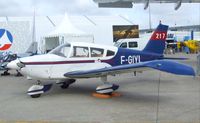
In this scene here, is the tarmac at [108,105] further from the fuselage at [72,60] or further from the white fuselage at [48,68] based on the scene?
Result: the fuselage at [72,60]

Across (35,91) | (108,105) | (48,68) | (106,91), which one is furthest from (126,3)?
(108,105)

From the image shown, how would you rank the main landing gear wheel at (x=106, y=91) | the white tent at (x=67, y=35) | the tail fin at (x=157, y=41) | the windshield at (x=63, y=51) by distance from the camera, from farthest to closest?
the white tent at (x=67, y=35) → the tail fin at (x=157, y=41) → the windshield at (x=63, y=51) → the main landing gear wheel at (x=106, y=91)

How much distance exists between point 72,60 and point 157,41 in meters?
4.35

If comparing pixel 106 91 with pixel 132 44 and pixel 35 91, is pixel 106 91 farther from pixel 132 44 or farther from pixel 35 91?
pixel 132 44

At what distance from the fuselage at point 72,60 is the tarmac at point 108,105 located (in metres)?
0.81

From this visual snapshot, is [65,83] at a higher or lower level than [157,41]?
lower

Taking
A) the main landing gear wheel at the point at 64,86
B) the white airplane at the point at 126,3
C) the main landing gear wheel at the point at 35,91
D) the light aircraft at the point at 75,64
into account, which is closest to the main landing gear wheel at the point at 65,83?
the main landing gear wheel at the point at 64,86

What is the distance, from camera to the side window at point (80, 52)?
1176cm

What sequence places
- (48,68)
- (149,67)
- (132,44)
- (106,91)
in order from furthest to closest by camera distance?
(132,44), (48,68), (106,91), (149,67)

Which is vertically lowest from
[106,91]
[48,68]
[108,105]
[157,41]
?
[108,105]

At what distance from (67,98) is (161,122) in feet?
13.8

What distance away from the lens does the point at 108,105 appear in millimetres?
9516

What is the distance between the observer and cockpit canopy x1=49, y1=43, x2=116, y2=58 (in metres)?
11.7

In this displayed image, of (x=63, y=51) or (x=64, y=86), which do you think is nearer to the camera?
(x=63, y=51)
